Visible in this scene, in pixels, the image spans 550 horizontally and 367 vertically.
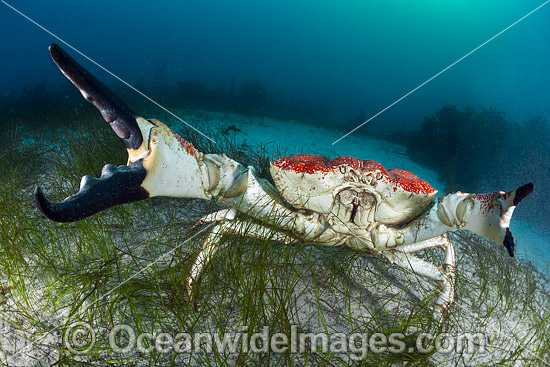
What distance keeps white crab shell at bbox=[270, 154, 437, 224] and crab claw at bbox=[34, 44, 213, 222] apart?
616 millimetres

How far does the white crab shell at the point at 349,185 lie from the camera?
2311 mm

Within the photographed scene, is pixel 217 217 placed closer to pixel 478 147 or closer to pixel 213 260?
pixel 213 260

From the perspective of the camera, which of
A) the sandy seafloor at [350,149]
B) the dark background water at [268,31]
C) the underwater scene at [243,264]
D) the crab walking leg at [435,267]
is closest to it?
the underwater scene at [243,264]

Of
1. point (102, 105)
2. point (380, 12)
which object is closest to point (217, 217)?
point (102, 105)

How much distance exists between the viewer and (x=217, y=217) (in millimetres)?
2686

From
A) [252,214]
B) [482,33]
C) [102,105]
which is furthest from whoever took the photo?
[482,33]

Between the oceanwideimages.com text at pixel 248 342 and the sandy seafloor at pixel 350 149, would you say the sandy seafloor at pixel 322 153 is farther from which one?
the oceanwideimages.com text at pixel 248 342

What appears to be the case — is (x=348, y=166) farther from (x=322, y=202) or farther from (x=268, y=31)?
(x=268, y=31)

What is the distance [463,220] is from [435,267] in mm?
565

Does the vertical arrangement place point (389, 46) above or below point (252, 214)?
A: above

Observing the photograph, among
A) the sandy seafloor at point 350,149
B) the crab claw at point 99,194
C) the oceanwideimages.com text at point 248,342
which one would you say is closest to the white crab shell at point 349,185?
the oceanwideimages.com text at point 248,342

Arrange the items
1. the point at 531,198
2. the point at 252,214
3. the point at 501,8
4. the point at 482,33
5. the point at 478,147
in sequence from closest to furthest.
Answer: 1. the point at 252,214
2. the point at 531,198
3. the point at 478,147
4. the point at 501,8
5. the point at 482,33

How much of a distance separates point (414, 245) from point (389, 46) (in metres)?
84.9

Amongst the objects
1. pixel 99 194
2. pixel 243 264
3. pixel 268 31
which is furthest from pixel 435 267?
pixel 268 31
